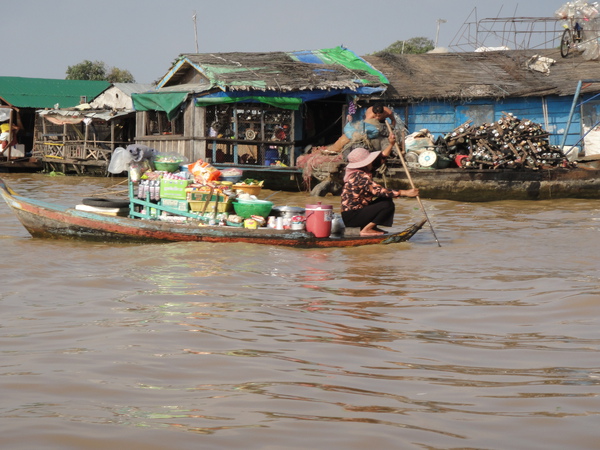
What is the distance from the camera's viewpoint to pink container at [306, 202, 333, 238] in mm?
8227

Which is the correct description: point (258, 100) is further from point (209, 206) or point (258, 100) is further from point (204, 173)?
Result: point (209, 206)

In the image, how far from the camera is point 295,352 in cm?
387

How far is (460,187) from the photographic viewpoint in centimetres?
1523

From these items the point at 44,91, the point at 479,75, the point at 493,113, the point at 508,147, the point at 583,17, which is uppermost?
the point at 583,17

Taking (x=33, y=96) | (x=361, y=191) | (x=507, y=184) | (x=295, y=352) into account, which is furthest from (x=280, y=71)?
(x=33, y=96)

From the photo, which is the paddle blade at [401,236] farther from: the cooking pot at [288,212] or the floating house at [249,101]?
the floating house at [249,101]

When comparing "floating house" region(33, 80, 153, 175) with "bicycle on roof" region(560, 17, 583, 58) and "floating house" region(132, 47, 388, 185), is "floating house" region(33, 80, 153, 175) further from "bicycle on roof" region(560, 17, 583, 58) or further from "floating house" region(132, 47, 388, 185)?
"bicycle on roof" region(560, 17, 583, 58)

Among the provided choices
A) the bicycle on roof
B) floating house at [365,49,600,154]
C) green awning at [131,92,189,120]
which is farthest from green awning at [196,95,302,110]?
the bicycle on roof

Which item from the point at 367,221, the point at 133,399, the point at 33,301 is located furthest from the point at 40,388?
the point at 367,221

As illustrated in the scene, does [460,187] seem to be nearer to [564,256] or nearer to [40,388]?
[564,256]

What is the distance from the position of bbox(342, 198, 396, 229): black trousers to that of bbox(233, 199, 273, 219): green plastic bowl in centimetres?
97

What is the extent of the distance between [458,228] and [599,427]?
8.17m

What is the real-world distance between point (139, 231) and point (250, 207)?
1294mm

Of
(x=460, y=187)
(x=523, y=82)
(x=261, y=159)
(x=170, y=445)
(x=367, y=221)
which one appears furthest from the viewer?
(x=523, y=82)
